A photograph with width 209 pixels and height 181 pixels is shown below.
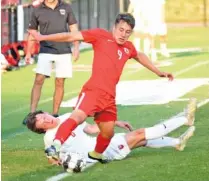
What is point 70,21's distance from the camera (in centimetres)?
1599

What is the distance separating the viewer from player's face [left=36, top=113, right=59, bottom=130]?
11.0 m

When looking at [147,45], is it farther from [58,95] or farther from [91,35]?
[91,35]

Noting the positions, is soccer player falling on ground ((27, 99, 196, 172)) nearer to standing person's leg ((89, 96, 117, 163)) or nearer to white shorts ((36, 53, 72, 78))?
standing person's leg ((89, 96, 117, 163))

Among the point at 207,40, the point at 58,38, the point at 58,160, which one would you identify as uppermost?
the point at 58,38

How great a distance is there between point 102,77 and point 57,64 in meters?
4.88

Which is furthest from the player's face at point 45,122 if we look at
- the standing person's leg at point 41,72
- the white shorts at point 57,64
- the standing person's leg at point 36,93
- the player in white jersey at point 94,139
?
the white shorts at point 57,64

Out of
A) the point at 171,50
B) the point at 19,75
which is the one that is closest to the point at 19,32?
the point at 19,75

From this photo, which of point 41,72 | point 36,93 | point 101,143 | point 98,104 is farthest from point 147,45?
point 98,104

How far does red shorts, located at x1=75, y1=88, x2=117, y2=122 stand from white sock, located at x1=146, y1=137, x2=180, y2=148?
2.34 feet

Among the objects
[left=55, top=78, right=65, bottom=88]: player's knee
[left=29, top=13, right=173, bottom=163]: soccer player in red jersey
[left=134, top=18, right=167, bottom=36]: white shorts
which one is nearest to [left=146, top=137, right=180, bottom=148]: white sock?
[left=29, top=13, right=173, bottom=163]: soccer player in red jersey

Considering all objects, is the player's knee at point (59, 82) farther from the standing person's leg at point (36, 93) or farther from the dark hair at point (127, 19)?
the dark hair at point (127, 19)

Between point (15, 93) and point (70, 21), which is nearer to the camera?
point (70, 21)

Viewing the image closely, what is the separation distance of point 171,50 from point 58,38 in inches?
742

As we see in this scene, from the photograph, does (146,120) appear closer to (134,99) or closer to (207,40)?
(134,99)
